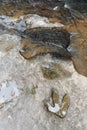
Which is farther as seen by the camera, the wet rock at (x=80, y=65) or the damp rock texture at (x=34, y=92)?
the wet rock at (x=80, y=65)

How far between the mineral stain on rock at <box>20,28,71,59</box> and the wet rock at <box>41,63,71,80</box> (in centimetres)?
30

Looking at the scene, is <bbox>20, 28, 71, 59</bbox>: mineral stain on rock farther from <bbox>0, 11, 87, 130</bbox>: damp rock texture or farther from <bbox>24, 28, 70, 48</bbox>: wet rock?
<bbox>0, 11, 87, 130</bbox>: damp rock texture

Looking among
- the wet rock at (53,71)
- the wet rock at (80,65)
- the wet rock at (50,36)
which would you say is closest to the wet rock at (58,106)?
the wet rock at (53,71)

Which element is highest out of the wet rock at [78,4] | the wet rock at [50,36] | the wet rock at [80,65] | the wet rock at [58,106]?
the wet rock at [80,65]

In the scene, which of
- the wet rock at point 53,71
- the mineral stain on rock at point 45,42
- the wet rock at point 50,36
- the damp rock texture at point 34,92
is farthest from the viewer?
the wet rock at point 50,36

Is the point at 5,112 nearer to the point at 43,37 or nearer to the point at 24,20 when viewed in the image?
the point at 43,37

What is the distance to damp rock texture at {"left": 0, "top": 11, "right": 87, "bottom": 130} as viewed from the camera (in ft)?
12.9

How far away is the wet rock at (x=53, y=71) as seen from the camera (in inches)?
176

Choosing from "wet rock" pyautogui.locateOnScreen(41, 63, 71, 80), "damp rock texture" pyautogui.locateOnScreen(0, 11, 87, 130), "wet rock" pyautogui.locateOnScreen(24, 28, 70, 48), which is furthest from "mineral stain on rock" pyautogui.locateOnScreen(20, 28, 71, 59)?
"wet rock" pyautogui.locateOnScreen(41, 63, 71, 80)

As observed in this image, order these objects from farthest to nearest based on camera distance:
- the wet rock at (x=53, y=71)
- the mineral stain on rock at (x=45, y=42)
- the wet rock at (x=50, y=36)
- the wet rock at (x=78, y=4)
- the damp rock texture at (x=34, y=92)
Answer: the wet rock at (x=78, y=4) → the wet rock at (x=50, y=36) → the mineral stain on rock at (x=45, y=42) → the wet rock at (x=53, y=71) → the damp rock texture at (x=34, y=92)

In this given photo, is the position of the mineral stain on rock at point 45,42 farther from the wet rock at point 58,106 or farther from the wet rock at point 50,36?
the wet rock at point 58,106

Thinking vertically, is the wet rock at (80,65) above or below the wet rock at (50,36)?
above

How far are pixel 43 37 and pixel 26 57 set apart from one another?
0.81 m

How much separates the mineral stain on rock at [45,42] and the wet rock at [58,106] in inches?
34.6
